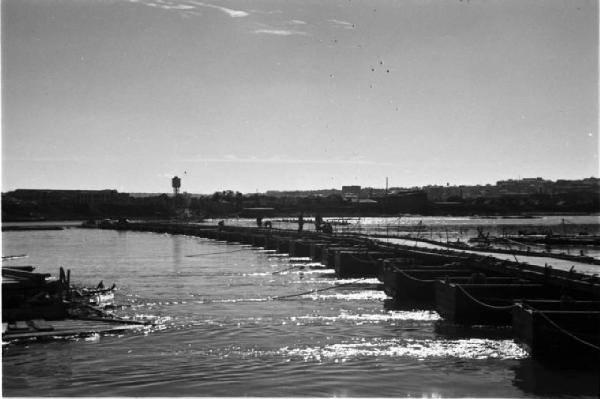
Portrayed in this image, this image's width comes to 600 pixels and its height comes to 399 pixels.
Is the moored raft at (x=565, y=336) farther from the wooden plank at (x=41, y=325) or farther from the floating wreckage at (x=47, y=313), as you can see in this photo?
the wooden plank at (x=41, y=325)

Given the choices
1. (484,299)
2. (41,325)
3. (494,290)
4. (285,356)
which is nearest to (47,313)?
(41,325)

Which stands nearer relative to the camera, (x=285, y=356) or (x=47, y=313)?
(x=285, y=356)

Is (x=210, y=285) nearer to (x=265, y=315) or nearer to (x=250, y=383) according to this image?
(x=265, y=315)

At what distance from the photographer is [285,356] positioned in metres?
27.2

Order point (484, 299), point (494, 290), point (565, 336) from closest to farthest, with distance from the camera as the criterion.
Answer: point (565, 336) → point (484, 299) → point (494, 290)

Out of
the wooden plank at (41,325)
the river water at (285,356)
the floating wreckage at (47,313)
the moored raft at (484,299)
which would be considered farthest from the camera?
the moored raft at (484,299)

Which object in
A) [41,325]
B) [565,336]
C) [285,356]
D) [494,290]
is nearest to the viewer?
[565,336]

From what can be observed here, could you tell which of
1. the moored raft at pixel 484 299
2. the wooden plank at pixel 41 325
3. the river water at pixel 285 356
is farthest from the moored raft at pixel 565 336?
the wooden plank at pixel 41 325

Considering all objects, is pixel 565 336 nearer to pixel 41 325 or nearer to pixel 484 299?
pixel 484 299

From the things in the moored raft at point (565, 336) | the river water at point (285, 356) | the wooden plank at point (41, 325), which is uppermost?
the moored raft at point (565, 336)

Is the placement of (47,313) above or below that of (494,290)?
below

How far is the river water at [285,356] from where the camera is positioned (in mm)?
22969

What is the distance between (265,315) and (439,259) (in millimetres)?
16240

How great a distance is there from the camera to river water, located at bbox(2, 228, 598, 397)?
75.4 ft
